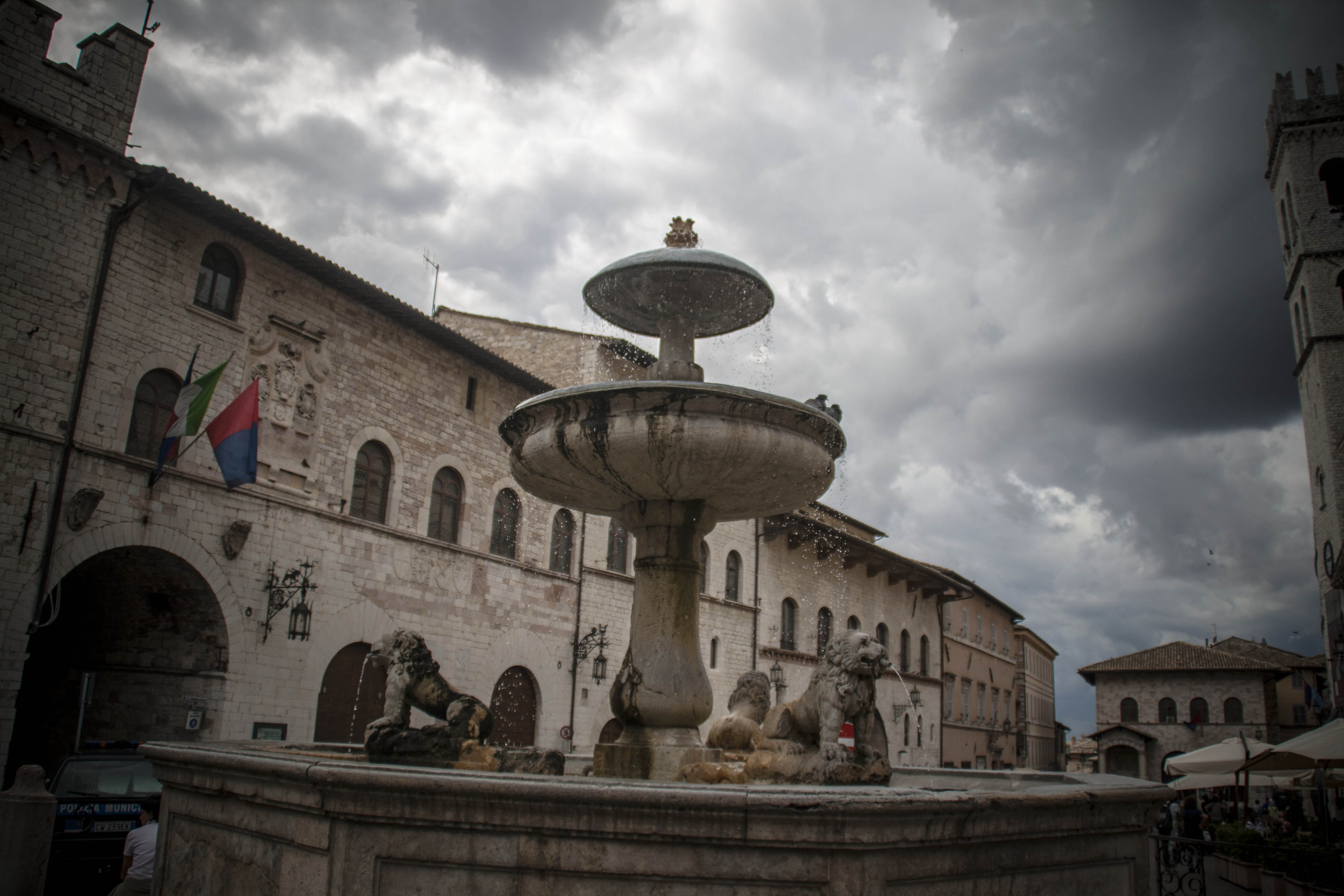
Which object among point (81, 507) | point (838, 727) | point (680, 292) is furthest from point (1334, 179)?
point (81, 507)

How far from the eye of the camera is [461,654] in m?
16.3

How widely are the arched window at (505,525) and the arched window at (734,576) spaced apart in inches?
286

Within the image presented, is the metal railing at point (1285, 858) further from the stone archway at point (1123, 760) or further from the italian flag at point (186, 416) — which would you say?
the stone archway at point (1123, 760)

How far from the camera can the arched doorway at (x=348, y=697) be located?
13.9 meters

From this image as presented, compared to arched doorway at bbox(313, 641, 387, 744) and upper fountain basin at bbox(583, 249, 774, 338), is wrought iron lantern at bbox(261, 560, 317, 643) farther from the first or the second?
upper fountain basin at bbox(583, 249, 774, 338)

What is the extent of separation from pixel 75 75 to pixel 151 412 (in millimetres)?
4472

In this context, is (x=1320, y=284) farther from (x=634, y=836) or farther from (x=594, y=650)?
(x=634, y=836)

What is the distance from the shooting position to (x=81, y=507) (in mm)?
10891

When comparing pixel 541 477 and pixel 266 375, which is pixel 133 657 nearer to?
pixel 266 375

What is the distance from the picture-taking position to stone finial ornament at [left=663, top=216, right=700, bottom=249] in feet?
23.1

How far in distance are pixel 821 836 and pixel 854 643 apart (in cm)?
201

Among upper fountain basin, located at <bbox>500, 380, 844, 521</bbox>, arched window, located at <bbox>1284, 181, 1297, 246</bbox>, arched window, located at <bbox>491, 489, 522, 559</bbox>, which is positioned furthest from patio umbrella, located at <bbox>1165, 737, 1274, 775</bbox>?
arched window, located at <bbox>1284, 181, 1297, 246</bbox>

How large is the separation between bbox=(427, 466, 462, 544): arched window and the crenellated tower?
85.9 feet

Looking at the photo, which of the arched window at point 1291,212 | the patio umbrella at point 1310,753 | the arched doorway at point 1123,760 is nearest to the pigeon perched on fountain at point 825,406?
the patio umbrella at point 1310,753
